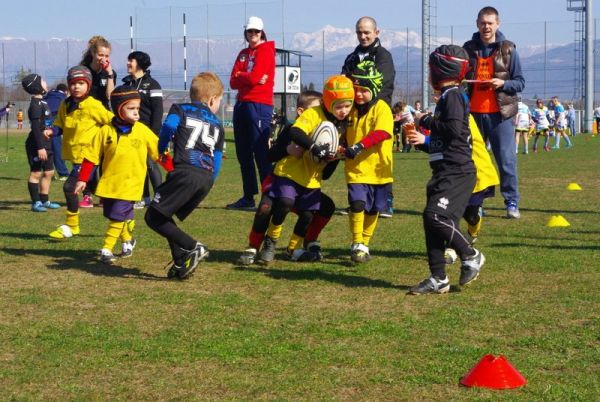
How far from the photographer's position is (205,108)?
24.0 ft

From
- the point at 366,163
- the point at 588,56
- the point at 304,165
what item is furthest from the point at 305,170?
the point at 588,56

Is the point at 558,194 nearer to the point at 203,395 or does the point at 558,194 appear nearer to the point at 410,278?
the point at 410,278

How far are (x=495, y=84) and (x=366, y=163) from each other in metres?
2.97

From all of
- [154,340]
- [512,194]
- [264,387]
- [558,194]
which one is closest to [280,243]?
[512,194]

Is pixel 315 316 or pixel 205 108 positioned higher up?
pixel 205 108

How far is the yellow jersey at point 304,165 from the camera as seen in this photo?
25.1ft

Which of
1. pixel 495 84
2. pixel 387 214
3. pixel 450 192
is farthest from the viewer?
pixel 387 214

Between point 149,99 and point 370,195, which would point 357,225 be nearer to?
point 370,195

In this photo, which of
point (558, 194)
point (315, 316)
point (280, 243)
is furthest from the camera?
point (558, 194)

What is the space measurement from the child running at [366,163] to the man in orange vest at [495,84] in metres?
2.77

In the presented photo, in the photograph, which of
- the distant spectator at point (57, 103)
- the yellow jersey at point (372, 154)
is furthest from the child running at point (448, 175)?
the distant spectator at point (57, 103)

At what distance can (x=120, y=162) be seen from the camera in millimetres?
7969

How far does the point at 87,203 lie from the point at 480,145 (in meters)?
6.43

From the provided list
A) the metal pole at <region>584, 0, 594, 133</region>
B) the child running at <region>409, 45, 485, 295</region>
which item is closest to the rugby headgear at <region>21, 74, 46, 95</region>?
the child running at <region>409, 45, 485, 295</region>
